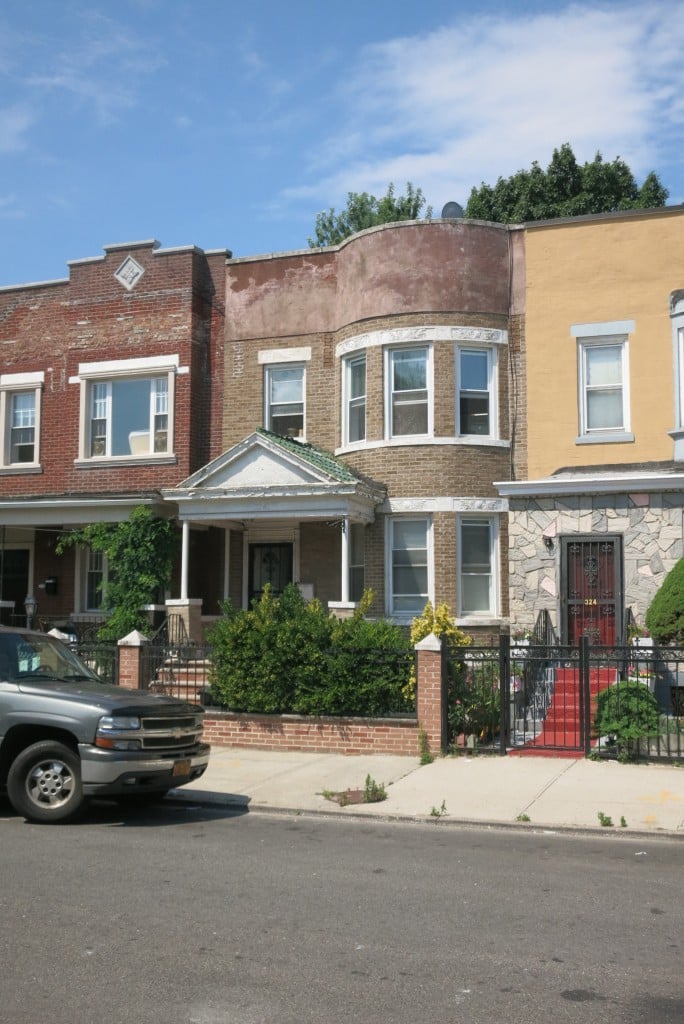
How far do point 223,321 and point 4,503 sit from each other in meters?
5.57

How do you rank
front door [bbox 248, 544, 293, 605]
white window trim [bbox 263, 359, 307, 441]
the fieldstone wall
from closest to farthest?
the fieldstone wall < white window trim [bbox 263, 359, 307, 441] < front door [bbox 248, 544, 293, 605]

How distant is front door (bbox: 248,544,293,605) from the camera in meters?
20.6

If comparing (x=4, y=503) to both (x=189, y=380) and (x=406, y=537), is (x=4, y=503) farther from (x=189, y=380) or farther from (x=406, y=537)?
(x=406, y=537)

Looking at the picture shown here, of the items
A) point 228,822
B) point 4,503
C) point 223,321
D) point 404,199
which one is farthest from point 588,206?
point 228,822

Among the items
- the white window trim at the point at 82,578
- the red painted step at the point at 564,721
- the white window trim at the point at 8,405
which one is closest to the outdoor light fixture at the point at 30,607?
the white window trim at the point at 82,578

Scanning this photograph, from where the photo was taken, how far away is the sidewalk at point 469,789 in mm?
10055

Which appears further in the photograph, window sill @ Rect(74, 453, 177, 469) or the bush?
window sill @ Rect(74, 453, 177, 469)

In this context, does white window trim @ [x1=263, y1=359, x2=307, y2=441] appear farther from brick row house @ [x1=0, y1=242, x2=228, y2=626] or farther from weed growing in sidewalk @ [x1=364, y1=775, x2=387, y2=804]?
weed growing in sidewalk @ [x1=364, y1=775, x2=387, y2=804]

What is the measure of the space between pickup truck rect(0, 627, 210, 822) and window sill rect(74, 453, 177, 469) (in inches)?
428

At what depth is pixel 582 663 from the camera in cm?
1283

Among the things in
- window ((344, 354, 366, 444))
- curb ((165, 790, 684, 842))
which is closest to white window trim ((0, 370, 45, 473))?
window ((344, 354, 366, 444))

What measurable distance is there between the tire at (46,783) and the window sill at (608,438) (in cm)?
1149

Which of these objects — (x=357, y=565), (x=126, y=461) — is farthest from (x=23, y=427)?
→ (x=357, y=565)

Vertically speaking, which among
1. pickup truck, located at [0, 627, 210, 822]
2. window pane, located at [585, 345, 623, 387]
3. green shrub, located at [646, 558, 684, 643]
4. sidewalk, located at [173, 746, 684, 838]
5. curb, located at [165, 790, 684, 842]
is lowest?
curb, located at [165, 790, 684, 842]
